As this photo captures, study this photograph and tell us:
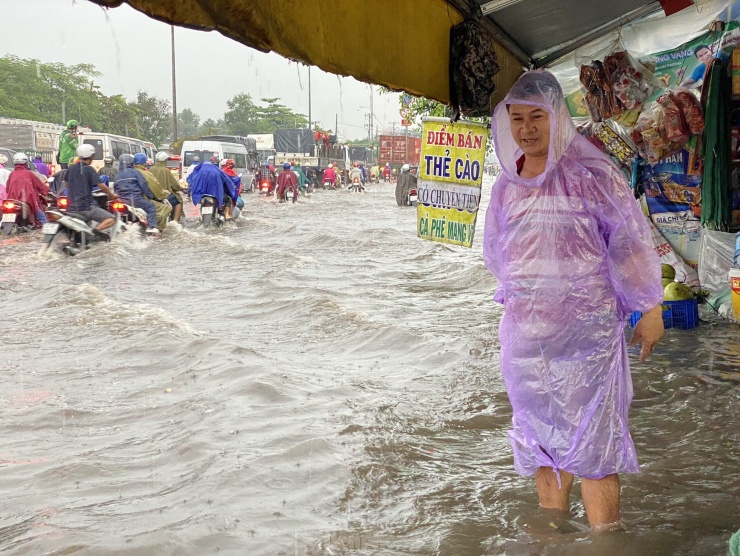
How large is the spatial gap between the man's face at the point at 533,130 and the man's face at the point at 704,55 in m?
4.46

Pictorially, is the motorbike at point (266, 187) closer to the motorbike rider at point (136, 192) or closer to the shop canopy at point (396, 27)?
the motorbike rider at point (136, 192)

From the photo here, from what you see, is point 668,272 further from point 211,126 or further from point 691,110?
point 211,126

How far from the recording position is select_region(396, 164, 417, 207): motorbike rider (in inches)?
1166

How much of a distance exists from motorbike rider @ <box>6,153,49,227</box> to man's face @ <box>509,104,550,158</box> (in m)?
13.4

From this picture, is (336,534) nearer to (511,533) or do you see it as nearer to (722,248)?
(511,533)

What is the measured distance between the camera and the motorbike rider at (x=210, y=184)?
16.8 meters

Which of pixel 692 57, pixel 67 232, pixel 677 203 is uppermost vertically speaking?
pixel 692 57

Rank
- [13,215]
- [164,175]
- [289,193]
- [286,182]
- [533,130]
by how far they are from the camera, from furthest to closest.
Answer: [289,193] → [286,182] → [164,175] → [13,215] → [533,130]

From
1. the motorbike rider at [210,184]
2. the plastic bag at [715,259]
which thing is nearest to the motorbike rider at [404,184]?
the motorbike rider at [210,184]

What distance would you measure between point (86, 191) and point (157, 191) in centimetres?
290

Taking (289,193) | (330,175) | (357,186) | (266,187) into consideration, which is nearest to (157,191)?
(289,193)

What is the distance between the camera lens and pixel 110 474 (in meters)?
4.22

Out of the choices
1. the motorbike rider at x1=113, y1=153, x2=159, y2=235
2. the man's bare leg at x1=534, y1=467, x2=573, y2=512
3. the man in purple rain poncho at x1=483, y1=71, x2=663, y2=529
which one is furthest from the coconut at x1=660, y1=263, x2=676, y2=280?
the motorbike rider at x1=113, y1=153, x2=159, y2=235

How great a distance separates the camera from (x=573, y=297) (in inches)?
113
